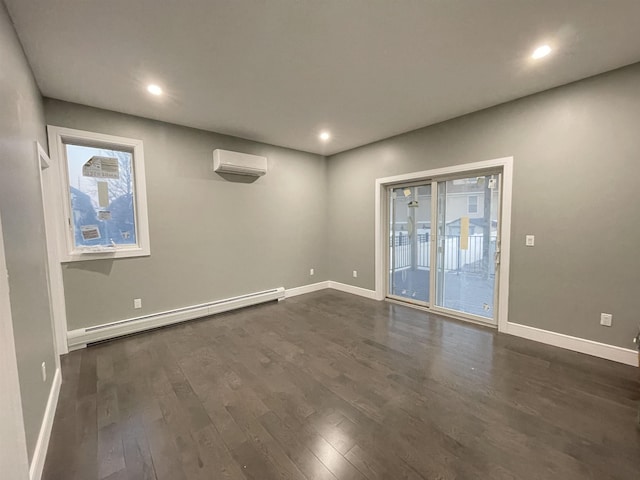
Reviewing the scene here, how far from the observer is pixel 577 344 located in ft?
9.06

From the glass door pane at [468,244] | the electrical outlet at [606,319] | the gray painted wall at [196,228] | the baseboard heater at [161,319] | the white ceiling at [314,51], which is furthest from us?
the glass door pane at [468,244]

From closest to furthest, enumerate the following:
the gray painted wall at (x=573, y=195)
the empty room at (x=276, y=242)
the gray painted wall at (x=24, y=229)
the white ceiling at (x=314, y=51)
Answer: the gray painted wall at (x=24, y=229) → the empty room at (x=276, y=242) → the white ceiling at (x=314, y=51) → the gray painted wall at (x=573, y=195)

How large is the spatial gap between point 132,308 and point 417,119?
452 cm

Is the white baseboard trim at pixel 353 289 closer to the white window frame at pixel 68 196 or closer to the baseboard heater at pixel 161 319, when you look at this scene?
the baseboard heater at pixel 161 319

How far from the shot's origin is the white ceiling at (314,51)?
174cm

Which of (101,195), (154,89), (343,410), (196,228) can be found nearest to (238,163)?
(196,228)

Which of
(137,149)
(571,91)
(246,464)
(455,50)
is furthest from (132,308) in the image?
(571,91)

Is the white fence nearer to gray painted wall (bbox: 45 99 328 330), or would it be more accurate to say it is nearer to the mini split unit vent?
gray painted wall (bbox: 45 99 328 330)

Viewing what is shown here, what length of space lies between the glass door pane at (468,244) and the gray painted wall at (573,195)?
0.31 metres

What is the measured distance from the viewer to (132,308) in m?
3.37

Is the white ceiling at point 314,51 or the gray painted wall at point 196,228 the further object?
the gray painted wall at point 196,228

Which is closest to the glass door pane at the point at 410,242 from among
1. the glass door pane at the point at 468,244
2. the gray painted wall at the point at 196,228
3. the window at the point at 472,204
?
the glass door pane at the point at 468,244

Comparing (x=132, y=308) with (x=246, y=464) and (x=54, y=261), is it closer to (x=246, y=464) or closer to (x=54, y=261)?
(x=54, y=261)

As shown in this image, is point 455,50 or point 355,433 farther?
point 455,50
